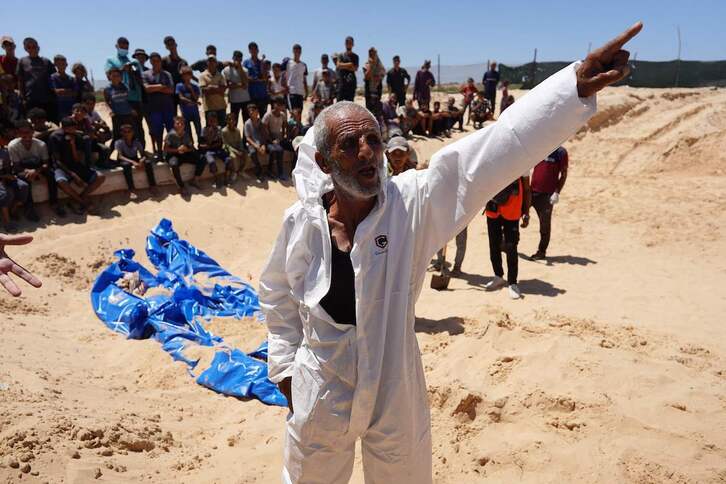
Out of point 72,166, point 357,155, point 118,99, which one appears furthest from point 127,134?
point 357,155

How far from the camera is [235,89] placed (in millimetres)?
9672

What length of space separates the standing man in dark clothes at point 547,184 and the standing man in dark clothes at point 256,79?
561 centimetres

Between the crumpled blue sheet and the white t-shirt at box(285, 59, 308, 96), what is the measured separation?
16.1 ft

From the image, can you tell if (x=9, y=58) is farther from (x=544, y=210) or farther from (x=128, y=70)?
(x=544, y=210)

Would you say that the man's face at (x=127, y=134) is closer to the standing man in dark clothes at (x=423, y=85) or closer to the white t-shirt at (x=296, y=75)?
the white t-shirt at (x=296, y=75)

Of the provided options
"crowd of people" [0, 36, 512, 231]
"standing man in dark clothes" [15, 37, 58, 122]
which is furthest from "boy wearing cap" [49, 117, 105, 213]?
"standing man in dark clothes" [15, 37, 58, 122]

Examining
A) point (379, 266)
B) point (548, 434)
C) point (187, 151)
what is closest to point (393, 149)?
point (548, 434)

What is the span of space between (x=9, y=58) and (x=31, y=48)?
0.53 m

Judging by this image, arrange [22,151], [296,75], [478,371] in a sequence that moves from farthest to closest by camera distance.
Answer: [296,75]
[22,151]
[478,371]

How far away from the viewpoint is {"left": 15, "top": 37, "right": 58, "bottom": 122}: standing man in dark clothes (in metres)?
7.98

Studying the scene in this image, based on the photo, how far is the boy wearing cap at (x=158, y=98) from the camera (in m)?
8.58

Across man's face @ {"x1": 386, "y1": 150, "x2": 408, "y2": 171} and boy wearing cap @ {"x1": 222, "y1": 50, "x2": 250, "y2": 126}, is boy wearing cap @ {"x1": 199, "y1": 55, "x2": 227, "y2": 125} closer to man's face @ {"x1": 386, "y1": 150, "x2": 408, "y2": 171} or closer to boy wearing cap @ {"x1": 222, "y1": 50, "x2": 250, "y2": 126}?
boy wearing cap @ {"x1": 222, "y1": 50, "x2": 250, "y2": 126}

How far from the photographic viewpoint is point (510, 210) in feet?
18.2

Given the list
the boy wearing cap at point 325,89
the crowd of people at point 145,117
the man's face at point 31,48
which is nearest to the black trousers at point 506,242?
the crowd of people at point 145,117
